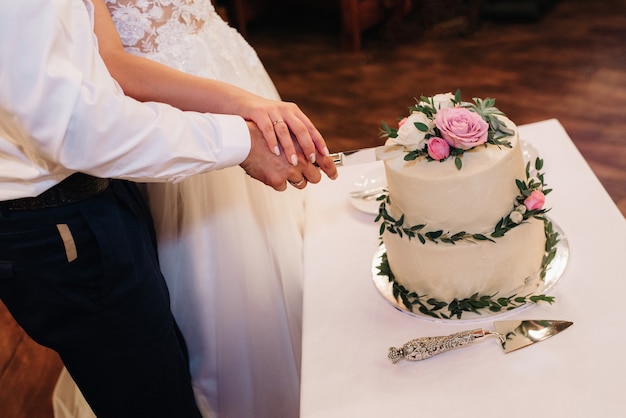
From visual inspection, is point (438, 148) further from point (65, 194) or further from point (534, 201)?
point (65, 194)

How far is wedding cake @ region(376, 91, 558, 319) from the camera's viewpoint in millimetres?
1049

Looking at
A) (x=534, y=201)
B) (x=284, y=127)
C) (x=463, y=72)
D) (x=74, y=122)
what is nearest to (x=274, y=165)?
(x=284, y=127)

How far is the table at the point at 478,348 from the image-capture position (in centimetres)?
100

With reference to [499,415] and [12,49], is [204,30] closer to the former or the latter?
[12,49]

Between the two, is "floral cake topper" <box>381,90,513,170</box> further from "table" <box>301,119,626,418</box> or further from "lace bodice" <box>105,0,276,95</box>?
"lace bodice" <box>105,0,276,95</box>

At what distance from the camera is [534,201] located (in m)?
1.07

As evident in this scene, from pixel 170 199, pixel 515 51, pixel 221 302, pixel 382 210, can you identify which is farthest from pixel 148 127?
pixel 515 51

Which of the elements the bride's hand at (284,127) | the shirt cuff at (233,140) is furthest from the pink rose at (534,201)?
the shirt cuff at (233,140)

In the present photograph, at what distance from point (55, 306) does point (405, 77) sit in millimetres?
3054

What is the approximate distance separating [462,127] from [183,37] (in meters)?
0.92

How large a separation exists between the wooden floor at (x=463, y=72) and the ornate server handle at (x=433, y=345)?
1909 mm

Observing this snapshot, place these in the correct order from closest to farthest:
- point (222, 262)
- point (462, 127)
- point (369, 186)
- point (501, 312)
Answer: point (462, 127) → point (501, 312) → point (369, 186) → point (222, 262)

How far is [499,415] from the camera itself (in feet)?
3.20

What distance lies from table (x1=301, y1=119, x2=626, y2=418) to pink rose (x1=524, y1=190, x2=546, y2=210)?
18cm
